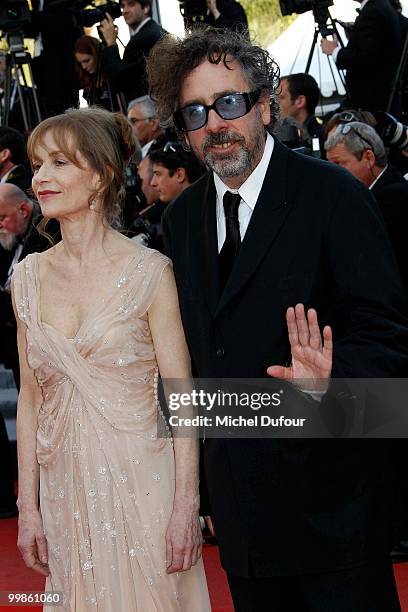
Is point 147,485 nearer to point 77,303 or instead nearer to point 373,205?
point 77,303

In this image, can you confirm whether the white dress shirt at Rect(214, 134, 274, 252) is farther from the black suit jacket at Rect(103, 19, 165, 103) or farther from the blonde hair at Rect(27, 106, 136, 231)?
the black suit jacket at Rect(103, 19, 165, 103)

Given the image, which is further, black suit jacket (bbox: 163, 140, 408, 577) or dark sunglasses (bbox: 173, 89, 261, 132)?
dark sunglasses (bbox: 173, 89, 261, 132)

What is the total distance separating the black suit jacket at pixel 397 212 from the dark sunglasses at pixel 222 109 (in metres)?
1.79

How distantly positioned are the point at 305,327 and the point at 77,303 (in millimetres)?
735

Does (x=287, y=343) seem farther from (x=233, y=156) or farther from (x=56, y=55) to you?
(x=56, y=55)

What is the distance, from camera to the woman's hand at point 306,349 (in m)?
2.08

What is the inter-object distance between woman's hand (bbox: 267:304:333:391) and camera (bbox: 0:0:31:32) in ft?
20.4

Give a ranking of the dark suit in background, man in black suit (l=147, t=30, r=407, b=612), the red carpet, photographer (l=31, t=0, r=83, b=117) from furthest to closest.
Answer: photographer (l=31, t=0, r=83, b=117) → the dark suit in background → the red carpet → man in black suit (l=147, t=30, r=407, b=612)

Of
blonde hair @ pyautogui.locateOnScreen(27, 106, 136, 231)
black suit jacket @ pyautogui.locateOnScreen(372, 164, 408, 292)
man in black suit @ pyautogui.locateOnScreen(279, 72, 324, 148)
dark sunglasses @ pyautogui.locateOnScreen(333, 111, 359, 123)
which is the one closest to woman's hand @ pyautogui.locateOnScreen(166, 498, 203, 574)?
blonde hair @ pyautogui.locateOnScreen(27, 106, 136, 231)

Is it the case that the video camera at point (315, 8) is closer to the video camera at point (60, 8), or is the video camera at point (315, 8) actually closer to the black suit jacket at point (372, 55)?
the black suit jacket at point (372, 55)

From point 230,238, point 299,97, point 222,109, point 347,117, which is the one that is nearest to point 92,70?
point 299,97

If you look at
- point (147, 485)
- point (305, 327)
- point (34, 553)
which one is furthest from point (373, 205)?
point (34, 553)

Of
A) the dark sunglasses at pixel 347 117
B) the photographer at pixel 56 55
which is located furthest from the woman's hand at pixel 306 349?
the photographer at pixel 56 55

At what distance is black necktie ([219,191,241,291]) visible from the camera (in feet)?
7.93
